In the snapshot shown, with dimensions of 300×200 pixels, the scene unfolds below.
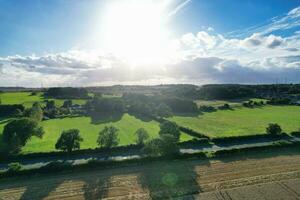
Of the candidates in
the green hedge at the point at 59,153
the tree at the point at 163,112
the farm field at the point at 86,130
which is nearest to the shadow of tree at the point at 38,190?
the green hedge at the point at 59,153

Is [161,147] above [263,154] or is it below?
above

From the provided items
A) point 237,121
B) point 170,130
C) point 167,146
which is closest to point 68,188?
point 167,146

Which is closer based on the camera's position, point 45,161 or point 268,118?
point 45,161

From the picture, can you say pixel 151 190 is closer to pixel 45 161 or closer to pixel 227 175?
pixel 227 175

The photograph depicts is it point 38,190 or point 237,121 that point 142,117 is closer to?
point 237,121

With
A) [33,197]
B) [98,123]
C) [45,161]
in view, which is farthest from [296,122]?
[33,197]

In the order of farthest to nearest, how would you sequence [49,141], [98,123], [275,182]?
[98,123] < [49,141] < [275,182]

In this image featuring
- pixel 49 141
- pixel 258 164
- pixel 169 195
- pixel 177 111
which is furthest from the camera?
pixel 177 111
